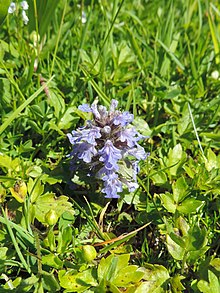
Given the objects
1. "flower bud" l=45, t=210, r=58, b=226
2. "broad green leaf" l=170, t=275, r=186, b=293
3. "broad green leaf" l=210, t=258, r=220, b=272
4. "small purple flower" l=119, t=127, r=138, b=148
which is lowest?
"broad green leaf" l=170, t=275, r=186, b=293

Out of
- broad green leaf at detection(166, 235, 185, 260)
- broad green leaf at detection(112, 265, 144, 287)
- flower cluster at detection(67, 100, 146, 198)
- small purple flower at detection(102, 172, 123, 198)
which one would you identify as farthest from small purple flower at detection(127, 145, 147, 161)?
broad green leaf at detection(112, 265, 144, 287)

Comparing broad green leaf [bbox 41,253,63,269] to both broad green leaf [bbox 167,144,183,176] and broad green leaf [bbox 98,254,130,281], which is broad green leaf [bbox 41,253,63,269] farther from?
broad green leaf [bbox 167,144,183,176]

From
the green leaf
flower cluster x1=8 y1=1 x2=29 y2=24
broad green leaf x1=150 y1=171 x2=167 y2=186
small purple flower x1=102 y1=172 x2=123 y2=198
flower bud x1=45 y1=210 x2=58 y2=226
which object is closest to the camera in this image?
flower bud x1=45 y1=210 x2=58 y2=226

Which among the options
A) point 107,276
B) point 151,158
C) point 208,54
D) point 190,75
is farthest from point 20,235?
point 208,54

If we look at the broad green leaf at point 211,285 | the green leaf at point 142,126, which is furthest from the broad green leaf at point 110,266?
the green leaf at point 142,126

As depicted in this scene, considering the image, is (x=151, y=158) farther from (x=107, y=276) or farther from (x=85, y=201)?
(x=107, y=276)

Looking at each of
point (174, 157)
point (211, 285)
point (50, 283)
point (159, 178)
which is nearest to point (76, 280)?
point (50, 283)

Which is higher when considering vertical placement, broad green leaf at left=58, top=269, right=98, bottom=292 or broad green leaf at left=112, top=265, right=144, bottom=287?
broad green leaf at left=58, top=269, right=98, bottom=292

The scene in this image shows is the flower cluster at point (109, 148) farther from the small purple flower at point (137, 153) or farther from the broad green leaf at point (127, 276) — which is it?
the broad green leaf at point (127, 276)
